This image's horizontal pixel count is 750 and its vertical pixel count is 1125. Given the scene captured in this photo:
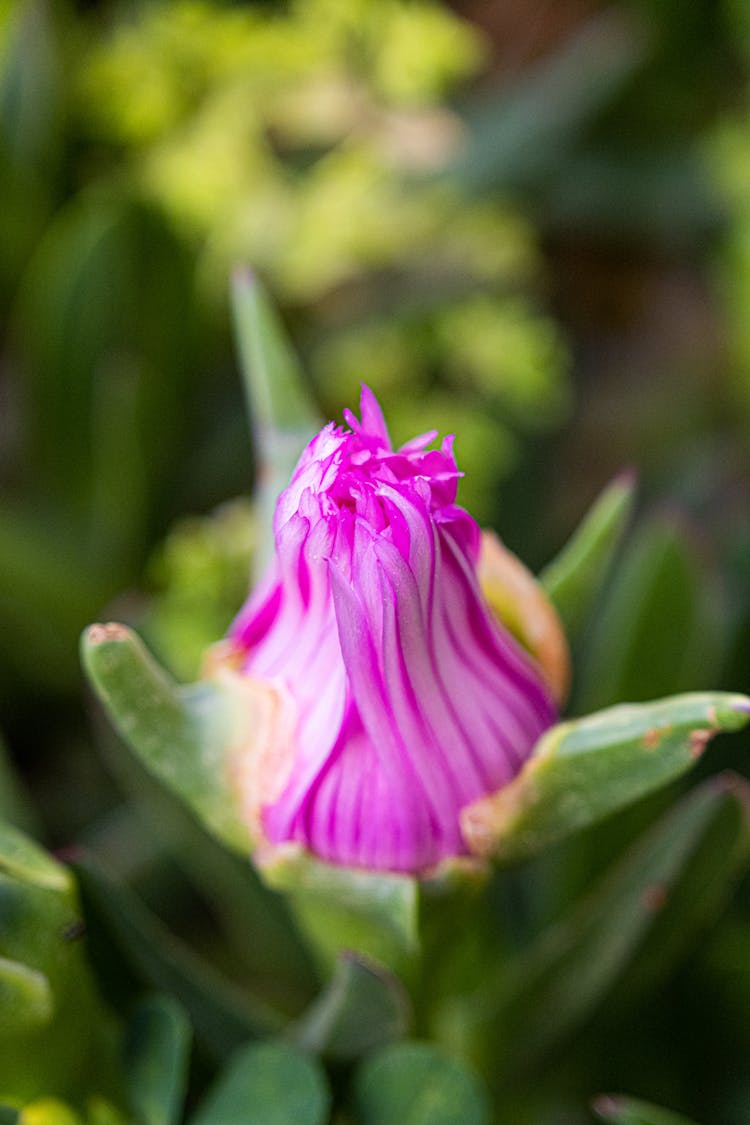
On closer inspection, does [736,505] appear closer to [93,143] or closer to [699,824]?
[699,824]

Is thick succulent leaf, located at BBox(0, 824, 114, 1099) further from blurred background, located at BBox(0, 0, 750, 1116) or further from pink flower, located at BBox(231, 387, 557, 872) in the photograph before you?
blurred background, located at BBox(0, 0, 750, 1116)

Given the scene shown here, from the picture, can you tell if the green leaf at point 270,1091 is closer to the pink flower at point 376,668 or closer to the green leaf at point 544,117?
the pink flower at point 376,668

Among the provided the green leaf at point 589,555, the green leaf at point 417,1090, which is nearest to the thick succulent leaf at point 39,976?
the green leaf at point 417,1090

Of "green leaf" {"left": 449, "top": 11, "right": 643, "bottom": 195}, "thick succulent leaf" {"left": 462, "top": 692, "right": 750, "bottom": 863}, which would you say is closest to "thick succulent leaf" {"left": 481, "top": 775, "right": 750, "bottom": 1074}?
"thick succulent leaf" {"left": 462, "top": 692, "right": 750, "bottom": 863}

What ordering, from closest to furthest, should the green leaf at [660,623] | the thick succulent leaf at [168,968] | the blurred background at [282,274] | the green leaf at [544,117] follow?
the thick succulent leaf at [168,968], the green leaf at [660,623], the blurred background at [282,274], the green leaf at [544,117]

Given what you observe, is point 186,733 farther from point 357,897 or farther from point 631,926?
point 631,926
